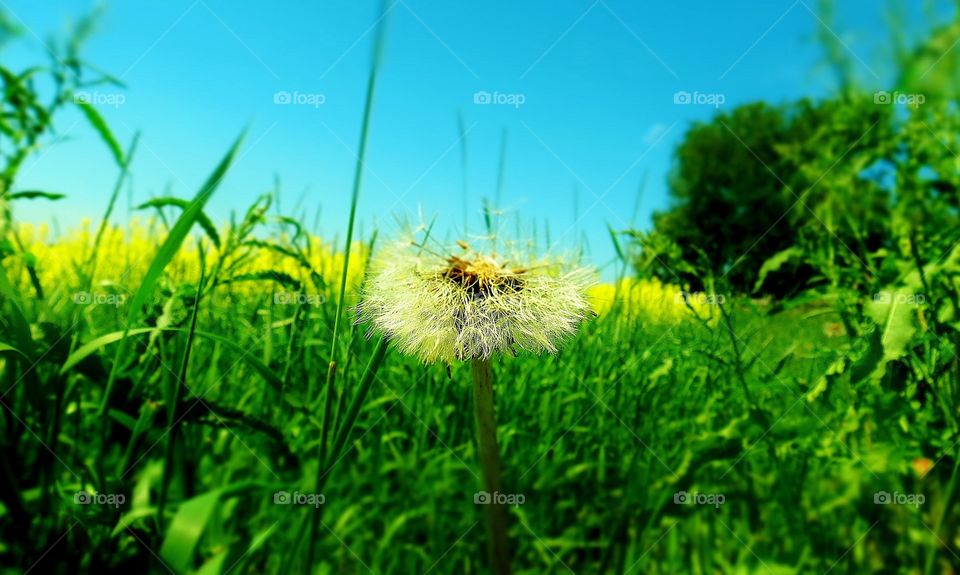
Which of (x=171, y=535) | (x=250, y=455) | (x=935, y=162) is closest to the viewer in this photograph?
(x=171, y=535)

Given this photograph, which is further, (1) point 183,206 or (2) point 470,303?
(1) point 183,206

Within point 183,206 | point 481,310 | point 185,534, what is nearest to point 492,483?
point 481,310

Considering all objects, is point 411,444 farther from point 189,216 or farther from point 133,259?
point 133,259

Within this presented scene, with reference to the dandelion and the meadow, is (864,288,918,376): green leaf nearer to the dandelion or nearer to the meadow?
A: the meadow

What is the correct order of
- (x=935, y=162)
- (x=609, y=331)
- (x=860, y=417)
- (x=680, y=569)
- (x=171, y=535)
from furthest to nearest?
(x=935, y=162) < (x=609, y=331) < (x=860, y=417) < (x=680, y=569) < (x=171, y=535)

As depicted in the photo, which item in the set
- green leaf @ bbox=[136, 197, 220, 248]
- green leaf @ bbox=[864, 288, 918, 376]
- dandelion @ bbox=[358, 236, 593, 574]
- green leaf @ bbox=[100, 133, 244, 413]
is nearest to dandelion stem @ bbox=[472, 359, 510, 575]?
dandelion @ bbox=[358, 236, 593, 574]

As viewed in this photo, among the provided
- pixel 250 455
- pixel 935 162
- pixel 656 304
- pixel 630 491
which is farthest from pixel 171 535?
pixel 935 162

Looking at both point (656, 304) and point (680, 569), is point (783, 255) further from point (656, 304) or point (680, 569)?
point (680, 569)
